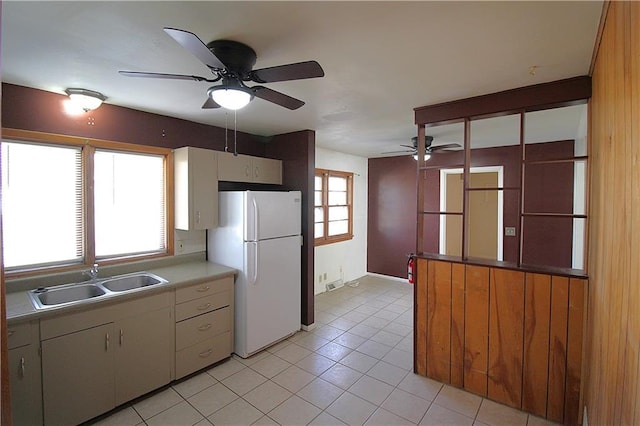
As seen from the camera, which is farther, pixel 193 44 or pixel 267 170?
pixel 267 170

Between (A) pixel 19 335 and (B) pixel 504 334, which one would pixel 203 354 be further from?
(B) pixel 504 334

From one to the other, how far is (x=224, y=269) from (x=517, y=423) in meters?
2.74

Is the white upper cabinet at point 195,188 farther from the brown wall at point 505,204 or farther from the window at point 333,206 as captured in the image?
the brown wall at point 505,204

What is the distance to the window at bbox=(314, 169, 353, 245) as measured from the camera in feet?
16.8

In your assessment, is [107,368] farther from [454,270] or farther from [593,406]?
[593,406]

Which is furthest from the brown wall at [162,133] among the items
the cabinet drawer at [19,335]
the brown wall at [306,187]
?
the cabinet drawer at [19,335]

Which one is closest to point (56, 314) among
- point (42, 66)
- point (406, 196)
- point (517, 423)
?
point (42, 66)

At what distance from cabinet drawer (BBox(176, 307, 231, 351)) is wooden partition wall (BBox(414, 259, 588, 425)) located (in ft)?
6.05

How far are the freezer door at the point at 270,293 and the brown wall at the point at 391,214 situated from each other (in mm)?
2800

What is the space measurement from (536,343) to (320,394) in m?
1.70

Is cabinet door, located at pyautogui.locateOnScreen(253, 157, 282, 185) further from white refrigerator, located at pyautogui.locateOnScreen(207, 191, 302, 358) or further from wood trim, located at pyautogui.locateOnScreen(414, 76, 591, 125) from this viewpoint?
wood trim, located at pyautogui.locateOnScreen(414, 76, 591, 125)

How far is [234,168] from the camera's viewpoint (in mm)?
3504

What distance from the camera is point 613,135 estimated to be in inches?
55.1

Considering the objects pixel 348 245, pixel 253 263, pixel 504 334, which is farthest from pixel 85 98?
pixel 348 245
